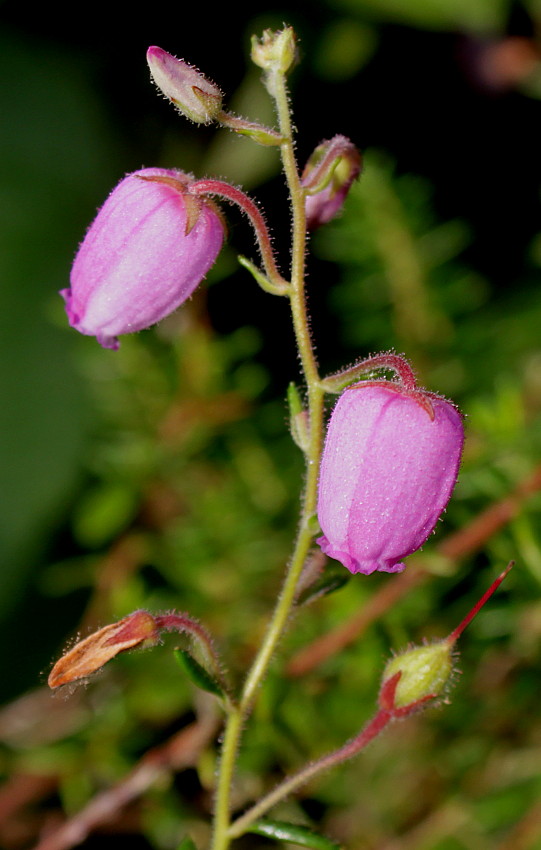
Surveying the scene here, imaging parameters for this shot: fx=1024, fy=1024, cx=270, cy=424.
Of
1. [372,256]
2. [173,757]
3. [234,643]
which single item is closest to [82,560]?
[234,643]

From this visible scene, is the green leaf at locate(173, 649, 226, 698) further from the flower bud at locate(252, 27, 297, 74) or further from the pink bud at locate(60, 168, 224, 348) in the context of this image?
the flower bud at locate(252, 27, 297, 74)

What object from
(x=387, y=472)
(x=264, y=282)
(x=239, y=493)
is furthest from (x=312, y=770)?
(x=239, y=493)

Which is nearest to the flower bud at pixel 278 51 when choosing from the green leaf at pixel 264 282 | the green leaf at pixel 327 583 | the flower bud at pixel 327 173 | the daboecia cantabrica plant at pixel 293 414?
the daboecia cantabrica plant at pixel 293 414

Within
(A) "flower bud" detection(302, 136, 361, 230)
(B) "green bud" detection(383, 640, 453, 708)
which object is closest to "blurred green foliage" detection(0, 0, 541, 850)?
(A) "flower bud" detection(302, 136, 361, 230)

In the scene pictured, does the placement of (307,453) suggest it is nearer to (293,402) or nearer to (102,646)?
(293,402)

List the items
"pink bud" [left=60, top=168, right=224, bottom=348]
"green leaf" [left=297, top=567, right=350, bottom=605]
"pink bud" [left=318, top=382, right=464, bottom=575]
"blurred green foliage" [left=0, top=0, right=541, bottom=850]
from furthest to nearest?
"blurred green foliage" [left=0, top=0, right=541, bottom=850], "green leaf" [left=297, top=567, right=350, bottom=605], "pink bud" [left=60, top=168, right=224, bottom=348], "pink bud" [left=318, top=382, right=464, bottom=575]
